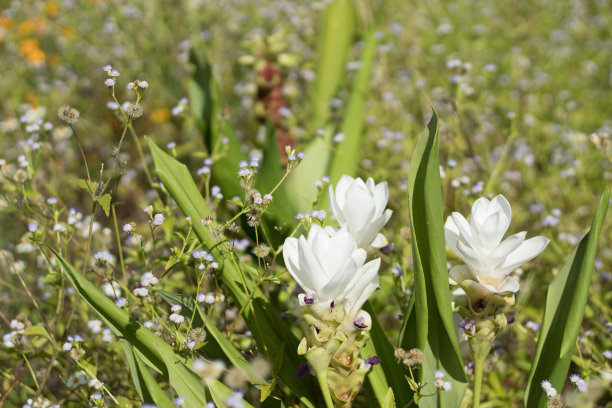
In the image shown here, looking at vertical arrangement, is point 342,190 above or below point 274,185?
above

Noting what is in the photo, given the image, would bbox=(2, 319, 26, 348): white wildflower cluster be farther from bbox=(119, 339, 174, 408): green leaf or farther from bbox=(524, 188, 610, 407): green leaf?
bbox=(524, 188, 610, 407): green leaf

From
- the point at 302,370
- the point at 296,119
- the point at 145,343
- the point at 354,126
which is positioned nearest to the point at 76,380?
the point at 145,343

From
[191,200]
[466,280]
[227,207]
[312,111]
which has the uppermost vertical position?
[191,200]

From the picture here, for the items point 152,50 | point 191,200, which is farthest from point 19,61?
point 191,200

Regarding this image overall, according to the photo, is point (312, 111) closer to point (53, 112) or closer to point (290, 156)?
point (290, 156)

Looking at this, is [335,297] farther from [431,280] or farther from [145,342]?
[145,342]
